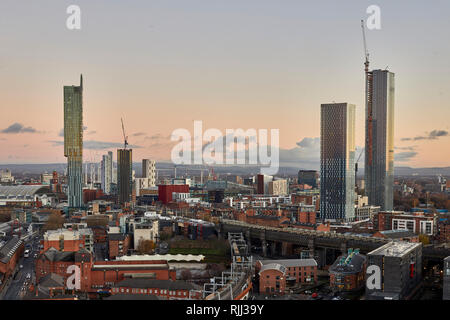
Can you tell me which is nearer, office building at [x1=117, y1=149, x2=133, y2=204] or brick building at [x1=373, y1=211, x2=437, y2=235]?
brick building at [x1=373, y1=211, x2=437, y2=235]

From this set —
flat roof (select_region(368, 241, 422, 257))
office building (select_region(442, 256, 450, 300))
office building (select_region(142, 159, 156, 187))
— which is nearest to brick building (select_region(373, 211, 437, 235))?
flat roof (select_region(368, 241, 422, 257))

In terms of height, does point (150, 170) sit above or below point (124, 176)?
above

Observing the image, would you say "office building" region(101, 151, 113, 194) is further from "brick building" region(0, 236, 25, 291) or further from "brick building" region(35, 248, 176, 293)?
"brick building" region(35, 248, 176, 293)

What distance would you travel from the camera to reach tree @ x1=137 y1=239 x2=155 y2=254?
15.3 metres

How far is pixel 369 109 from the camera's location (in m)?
33.9

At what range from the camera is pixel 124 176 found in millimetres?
32875

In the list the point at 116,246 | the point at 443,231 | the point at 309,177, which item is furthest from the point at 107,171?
the point at 443,231

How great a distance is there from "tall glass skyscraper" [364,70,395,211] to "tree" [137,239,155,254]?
1949 centimetres

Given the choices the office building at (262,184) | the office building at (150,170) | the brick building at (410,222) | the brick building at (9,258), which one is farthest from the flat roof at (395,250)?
the office building at (150,170)

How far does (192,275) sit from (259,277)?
167cm

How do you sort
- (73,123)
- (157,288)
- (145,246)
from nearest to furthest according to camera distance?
(157,288)
(145,246)
(73,123)

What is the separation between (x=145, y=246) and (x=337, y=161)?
15.4 m

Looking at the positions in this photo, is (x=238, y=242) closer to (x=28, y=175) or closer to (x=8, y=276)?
(x=8, y=276)

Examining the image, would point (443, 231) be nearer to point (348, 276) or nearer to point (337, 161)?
point (348, 276)
